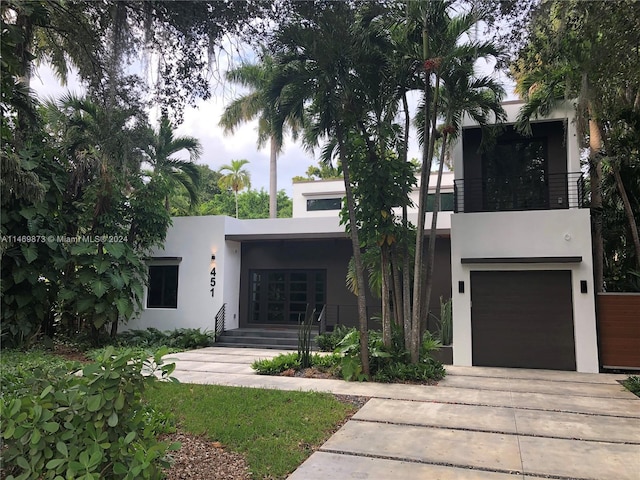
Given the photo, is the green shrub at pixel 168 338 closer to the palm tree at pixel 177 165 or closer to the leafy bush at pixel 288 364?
the palm tree at pixel 177 165

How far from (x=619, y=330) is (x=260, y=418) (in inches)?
276

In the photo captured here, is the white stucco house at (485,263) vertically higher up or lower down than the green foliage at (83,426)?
higher up

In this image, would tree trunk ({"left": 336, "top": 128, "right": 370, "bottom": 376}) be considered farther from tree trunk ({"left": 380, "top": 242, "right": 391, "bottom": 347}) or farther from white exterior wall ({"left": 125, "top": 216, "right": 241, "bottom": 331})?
white exterior wall ({"left": 125, "top": 216, "right": 241, "bottom": 331})

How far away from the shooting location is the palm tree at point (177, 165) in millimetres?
11859

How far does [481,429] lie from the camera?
4.75 m

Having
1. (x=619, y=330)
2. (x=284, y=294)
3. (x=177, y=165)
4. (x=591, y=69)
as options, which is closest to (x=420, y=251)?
(x=591, y=69)

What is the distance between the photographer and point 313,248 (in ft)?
43.7

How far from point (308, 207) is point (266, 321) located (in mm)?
8054

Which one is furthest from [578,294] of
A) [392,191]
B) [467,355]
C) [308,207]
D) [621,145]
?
[308,207]

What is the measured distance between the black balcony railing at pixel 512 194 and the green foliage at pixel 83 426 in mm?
8083

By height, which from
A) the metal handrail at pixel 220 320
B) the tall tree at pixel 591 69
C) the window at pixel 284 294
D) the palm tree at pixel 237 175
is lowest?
the metal handrail at pixel 220 320

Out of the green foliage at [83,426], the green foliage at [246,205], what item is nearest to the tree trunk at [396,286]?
the green foliage at [83,426]

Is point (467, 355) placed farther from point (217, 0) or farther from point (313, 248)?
point (217, 0)

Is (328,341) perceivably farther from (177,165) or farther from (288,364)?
(177,165)
